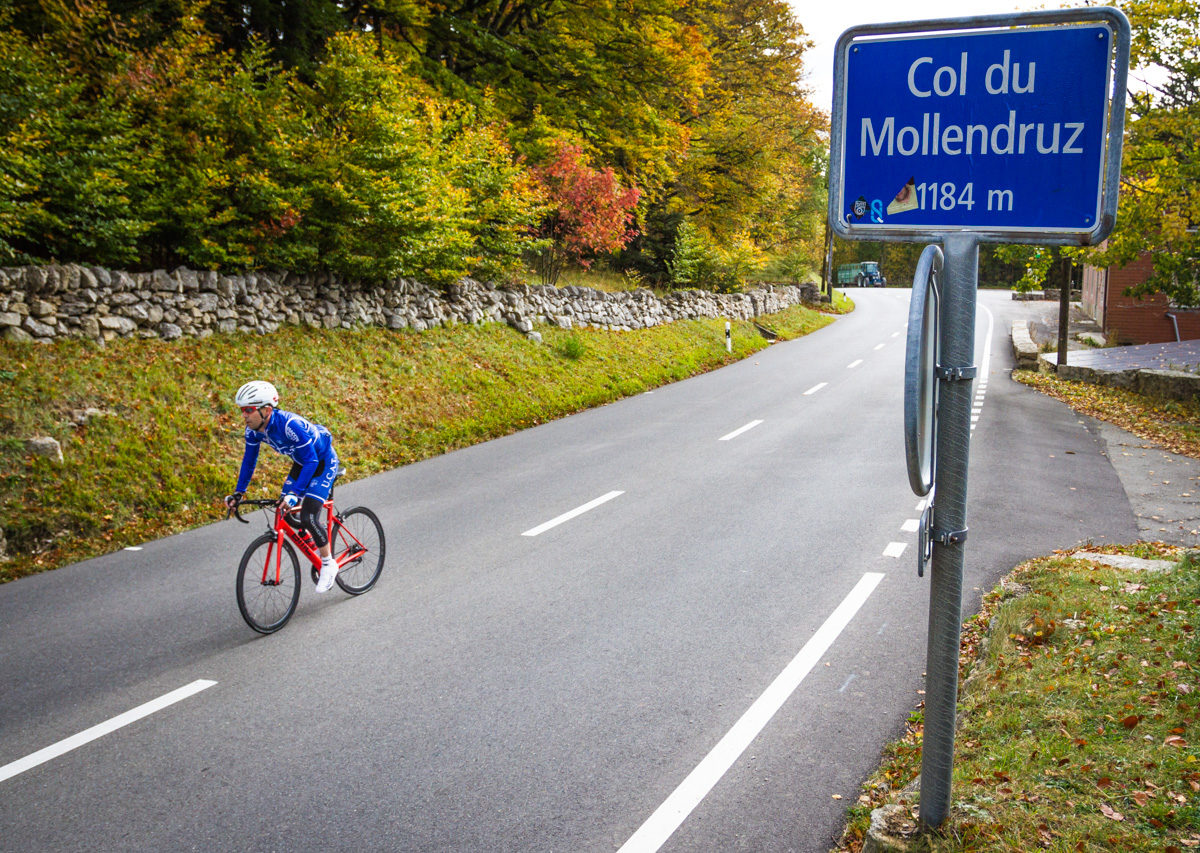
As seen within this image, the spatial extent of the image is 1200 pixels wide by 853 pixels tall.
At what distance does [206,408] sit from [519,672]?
7612mm

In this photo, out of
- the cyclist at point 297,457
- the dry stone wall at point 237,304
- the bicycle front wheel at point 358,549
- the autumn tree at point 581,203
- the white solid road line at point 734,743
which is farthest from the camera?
the autumn tree at point 581,203

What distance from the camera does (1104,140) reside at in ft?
7.84

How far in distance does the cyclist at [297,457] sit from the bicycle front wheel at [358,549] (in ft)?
0.89

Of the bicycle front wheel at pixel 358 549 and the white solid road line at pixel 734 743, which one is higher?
the bicycle front wheel at pixel 358 549

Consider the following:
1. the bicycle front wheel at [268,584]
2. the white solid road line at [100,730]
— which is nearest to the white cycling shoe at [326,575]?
the bicycle front wheel at [268,584]

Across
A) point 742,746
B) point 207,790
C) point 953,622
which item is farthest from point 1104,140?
point 207,790

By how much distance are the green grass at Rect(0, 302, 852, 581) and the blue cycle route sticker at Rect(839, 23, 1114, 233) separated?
836 centimetres

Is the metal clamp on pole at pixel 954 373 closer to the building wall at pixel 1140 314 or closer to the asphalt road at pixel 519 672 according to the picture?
the asphalt road at pixel 519 672

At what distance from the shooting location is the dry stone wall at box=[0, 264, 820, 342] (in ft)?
A: 34.7

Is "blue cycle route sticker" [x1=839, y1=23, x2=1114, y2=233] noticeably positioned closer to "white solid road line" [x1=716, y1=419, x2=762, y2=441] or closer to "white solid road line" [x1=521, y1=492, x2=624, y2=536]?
"white solid road line" [x1=521, y1=492, x2=624, y2=536]

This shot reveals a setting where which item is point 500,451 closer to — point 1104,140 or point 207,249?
point 207,249

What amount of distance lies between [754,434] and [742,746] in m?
9.75

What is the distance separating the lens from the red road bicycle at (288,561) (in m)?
6.10

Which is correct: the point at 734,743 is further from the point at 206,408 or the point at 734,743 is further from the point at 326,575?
the point at 206,408
